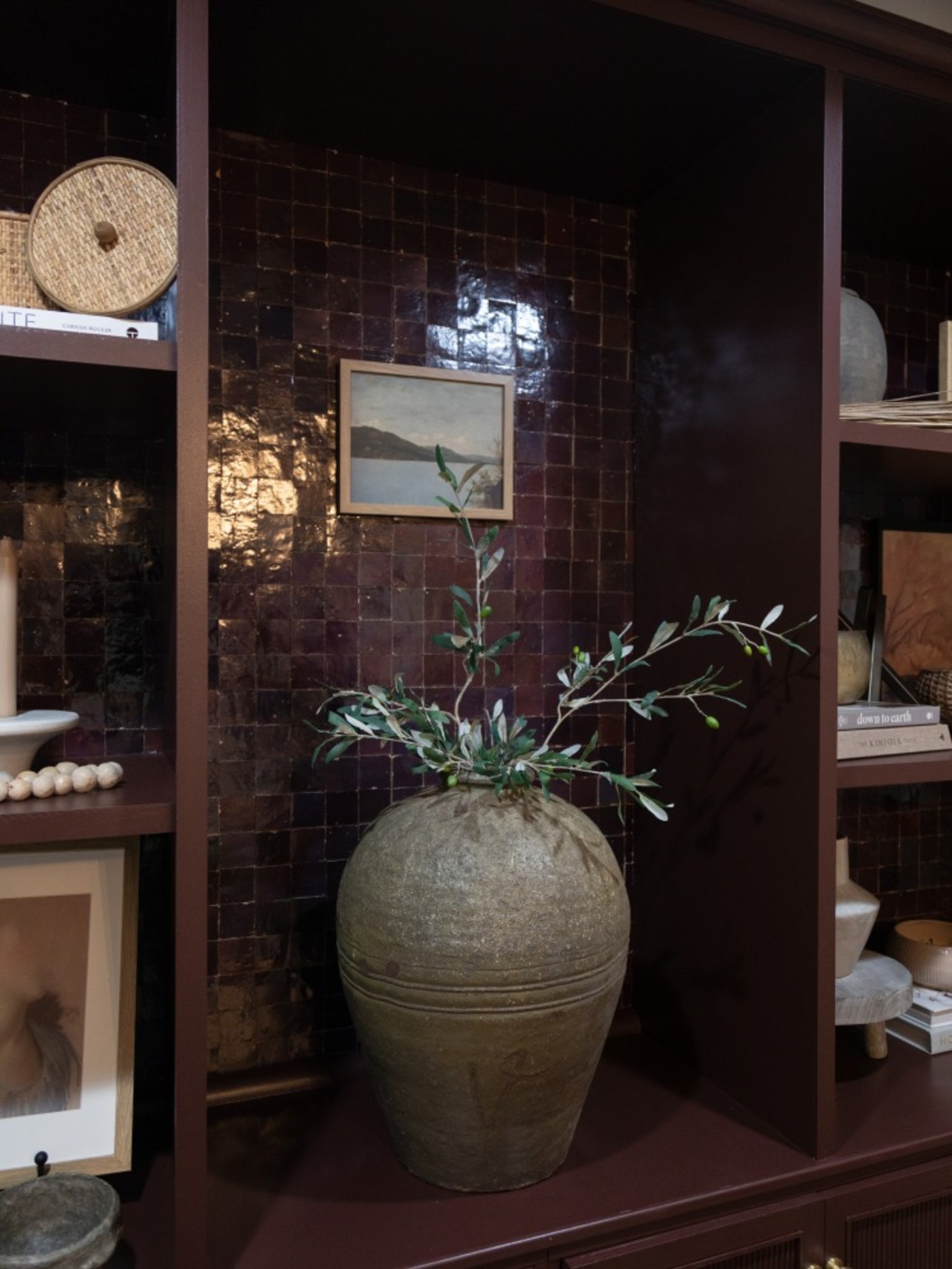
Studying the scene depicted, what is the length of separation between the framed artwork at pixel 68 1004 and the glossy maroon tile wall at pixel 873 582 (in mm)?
1394

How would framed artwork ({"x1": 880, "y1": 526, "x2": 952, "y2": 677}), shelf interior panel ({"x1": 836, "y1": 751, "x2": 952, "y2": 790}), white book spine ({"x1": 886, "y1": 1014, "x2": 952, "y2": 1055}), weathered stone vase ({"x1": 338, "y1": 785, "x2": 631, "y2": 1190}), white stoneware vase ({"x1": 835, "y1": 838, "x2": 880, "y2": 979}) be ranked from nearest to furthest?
weathered stone vase ({"x1": 338, "y1": 785, "x2": 631, "y2": 1190}) → shelf interior panel ({"x1": 836, "y1": 751, "x2": 952, "y2": 790}) → white stoneware vase ({"x1": 835, "y1": 838, "x2": 880, "y2": 979}) → white book spine ({"x1": 886, "y1": 1014, "x2": 952, "y2": 1055}) → framed artwork ({"x1": 880, "y1": 526, "x2": 952, "y2": 677})

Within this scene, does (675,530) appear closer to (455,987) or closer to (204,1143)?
(455,987)

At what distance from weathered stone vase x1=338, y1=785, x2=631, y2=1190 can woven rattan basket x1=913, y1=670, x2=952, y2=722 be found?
88 centimetres

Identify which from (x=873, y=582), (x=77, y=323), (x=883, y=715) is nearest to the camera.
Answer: (x=77, y=323)

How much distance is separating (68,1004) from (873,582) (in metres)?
1.62

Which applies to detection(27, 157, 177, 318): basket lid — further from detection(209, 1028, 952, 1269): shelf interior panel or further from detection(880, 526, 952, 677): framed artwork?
detection(880, 526, 952, 677): framed artwork

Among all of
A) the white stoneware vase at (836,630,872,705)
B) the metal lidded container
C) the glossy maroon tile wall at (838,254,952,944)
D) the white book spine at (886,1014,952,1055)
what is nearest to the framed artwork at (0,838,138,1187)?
the metal lidded container

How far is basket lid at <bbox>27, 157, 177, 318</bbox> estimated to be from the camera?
3.74 feet

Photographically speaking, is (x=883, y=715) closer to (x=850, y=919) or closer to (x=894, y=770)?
(x=894, y=770)

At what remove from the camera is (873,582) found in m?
1.95

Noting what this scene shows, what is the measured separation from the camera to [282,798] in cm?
152

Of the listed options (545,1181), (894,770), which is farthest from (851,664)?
(545,1181)

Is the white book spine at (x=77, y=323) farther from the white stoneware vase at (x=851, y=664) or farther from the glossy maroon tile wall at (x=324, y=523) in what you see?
the white stoneware vase at (x=851, y=664)

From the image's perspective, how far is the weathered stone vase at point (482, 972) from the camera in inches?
44.3
